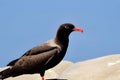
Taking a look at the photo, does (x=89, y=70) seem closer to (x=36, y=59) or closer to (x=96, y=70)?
(x=96, y=70)

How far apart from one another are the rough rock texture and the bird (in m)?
1.03

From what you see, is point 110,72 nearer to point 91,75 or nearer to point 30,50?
point 91,75

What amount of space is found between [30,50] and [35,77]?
1574 millimetres

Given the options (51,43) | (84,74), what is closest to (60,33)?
(51,43)

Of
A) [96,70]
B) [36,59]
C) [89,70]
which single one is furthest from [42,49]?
[96,70]

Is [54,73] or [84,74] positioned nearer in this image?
[84,74]

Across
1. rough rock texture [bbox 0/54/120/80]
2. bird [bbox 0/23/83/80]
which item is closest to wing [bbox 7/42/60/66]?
bird [bbox 0/23/83/80]

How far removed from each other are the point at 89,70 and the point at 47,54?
5.86 ft

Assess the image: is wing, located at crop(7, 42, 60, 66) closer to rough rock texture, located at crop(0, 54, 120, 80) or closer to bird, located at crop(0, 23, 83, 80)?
bird, located at crop(0, 23, 83, 80)

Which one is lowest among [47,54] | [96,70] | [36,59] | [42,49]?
[96,70]

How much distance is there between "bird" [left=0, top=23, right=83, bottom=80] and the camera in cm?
1769

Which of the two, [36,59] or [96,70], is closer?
[36,59]

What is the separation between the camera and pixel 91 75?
1817 cm

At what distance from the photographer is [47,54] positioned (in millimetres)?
17766
